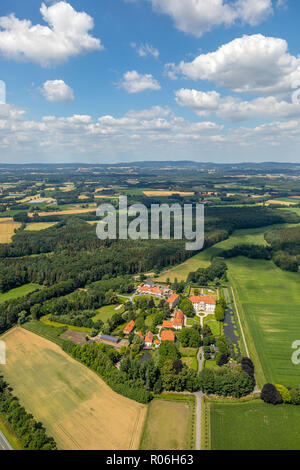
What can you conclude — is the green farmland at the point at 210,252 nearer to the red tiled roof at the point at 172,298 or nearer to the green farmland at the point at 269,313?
the green farmland at the point at 269,313

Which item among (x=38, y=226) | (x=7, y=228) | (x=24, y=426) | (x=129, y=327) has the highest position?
(x=38, y=226)

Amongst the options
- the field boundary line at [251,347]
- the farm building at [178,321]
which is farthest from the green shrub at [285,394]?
the farm building at [178,321]

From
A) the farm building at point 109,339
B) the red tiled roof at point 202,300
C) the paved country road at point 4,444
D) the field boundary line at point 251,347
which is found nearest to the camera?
the paved country road at point 4,444

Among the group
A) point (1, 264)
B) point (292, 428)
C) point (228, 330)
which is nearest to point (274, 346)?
point (228, 330)

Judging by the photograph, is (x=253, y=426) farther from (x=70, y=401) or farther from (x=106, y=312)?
(x=106, y=312)

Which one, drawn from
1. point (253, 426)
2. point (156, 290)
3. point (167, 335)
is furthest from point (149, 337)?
point (253, 426)

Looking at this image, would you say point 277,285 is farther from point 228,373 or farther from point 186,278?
point 228,373

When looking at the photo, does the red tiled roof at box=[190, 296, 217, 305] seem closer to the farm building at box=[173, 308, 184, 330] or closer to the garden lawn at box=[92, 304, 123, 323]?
the farm building at box=[173, 308, 184, 330]

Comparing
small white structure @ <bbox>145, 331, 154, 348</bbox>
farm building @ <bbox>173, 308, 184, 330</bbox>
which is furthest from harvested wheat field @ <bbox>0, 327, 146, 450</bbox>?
farm building @ <bbox>173, 308, 184, 330</bbox>
